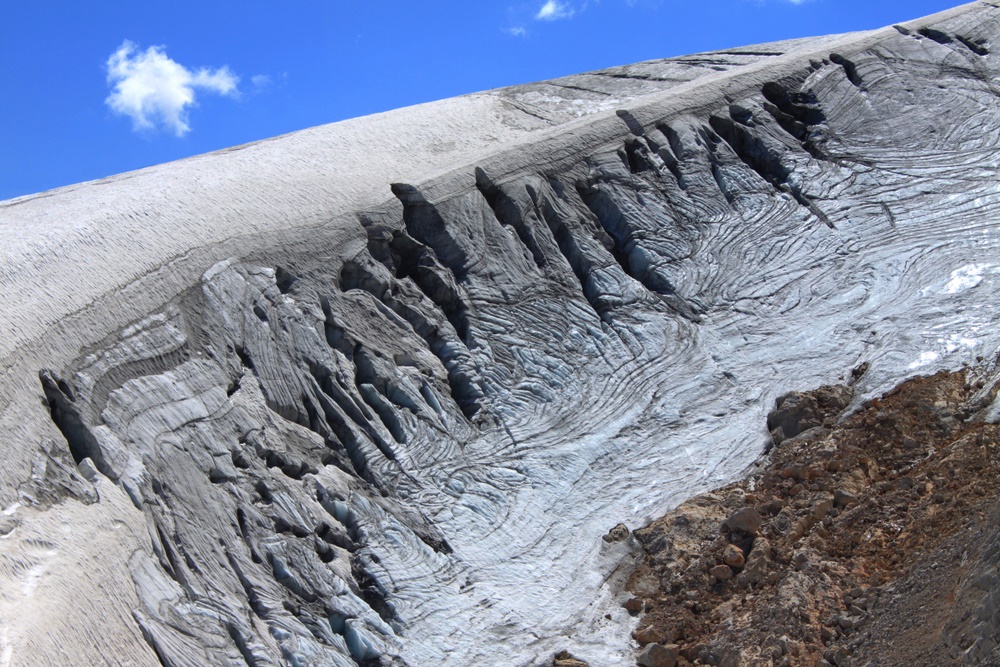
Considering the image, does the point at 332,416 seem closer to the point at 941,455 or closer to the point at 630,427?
the point at 630,427

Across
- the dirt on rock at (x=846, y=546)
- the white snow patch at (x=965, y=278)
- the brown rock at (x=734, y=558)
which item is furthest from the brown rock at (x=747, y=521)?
the white snow patch at (x=965, y=278)

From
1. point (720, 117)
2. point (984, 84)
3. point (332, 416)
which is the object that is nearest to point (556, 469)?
point (332, 416)

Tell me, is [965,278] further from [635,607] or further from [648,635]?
[648,635]

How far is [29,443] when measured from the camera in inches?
333

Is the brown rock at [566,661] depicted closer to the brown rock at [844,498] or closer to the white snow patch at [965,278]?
the brown rock at [844,498]

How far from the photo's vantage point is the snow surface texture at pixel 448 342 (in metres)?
8.62

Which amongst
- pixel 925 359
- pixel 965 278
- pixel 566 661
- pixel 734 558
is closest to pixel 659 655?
pixel 566 661

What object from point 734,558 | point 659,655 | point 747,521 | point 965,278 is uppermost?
point 965,278

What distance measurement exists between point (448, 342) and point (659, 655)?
153 inches

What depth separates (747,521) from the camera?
9461mm

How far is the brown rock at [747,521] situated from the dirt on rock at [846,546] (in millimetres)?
12

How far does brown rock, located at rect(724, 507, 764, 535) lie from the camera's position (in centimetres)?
945

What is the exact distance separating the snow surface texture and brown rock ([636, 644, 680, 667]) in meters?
0.34

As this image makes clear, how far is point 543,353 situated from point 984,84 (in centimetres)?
828
